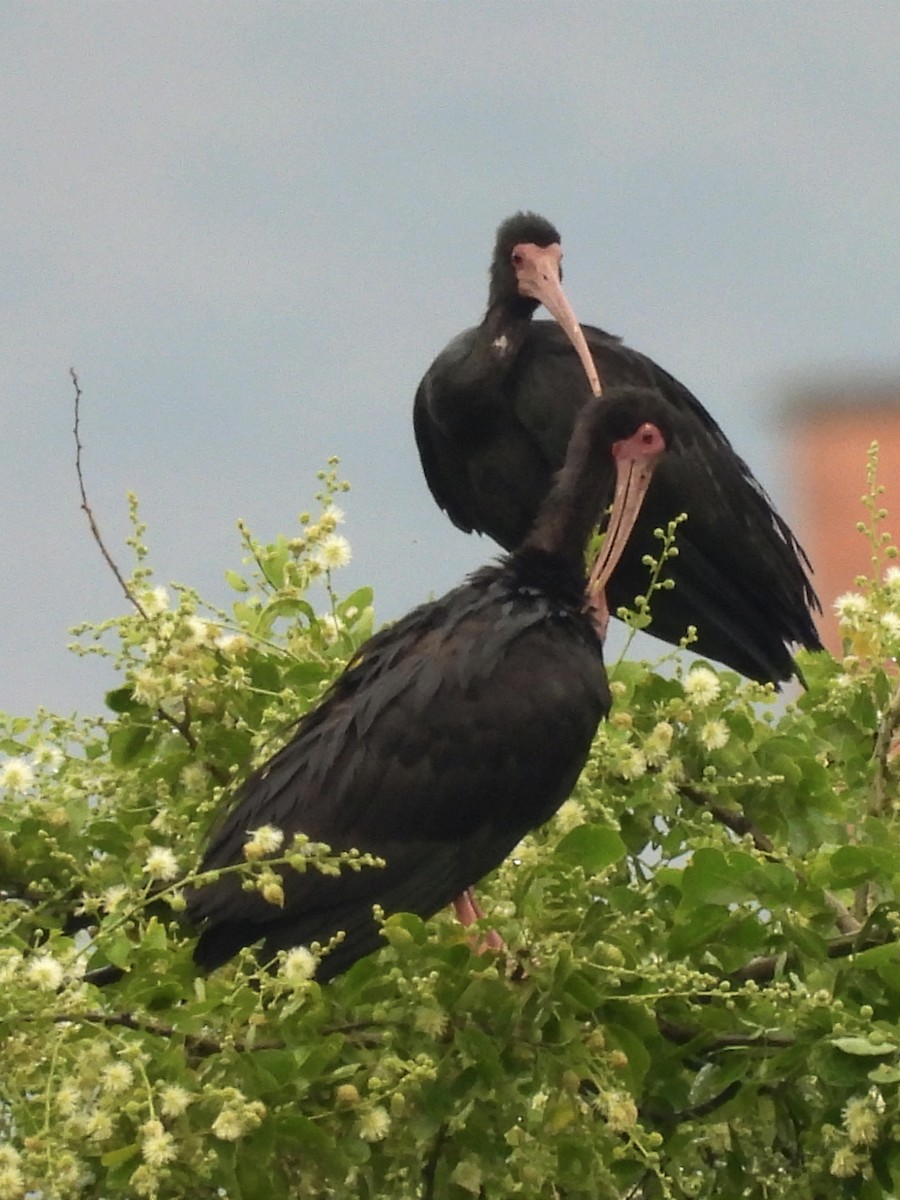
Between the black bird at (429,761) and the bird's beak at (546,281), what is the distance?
1960mm

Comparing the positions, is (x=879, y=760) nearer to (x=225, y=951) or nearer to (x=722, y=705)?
(x=722, y=705)

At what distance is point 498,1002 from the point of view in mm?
2672

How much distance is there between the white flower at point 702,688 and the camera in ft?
11.3

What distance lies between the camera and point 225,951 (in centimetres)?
321

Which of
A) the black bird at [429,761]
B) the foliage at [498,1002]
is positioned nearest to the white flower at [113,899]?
the foliage at [498,1002]

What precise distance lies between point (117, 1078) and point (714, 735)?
1.28 metres

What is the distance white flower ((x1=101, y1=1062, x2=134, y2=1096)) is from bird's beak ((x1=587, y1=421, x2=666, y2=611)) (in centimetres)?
206

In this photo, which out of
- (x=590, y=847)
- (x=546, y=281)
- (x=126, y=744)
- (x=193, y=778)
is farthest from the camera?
(x=546, y=281)

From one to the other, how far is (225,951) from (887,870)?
102 centimetres

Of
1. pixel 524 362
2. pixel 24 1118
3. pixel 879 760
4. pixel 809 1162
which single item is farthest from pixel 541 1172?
pixel 524 362

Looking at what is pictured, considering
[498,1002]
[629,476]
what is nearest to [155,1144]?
[498,1002]

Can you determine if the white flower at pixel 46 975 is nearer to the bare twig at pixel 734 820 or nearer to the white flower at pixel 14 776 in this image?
the white flower at pixel 14 776

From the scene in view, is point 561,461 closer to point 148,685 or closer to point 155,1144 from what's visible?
point 148,685

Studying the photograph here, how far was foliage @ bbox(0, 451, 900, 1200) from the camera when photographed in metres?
2.57
